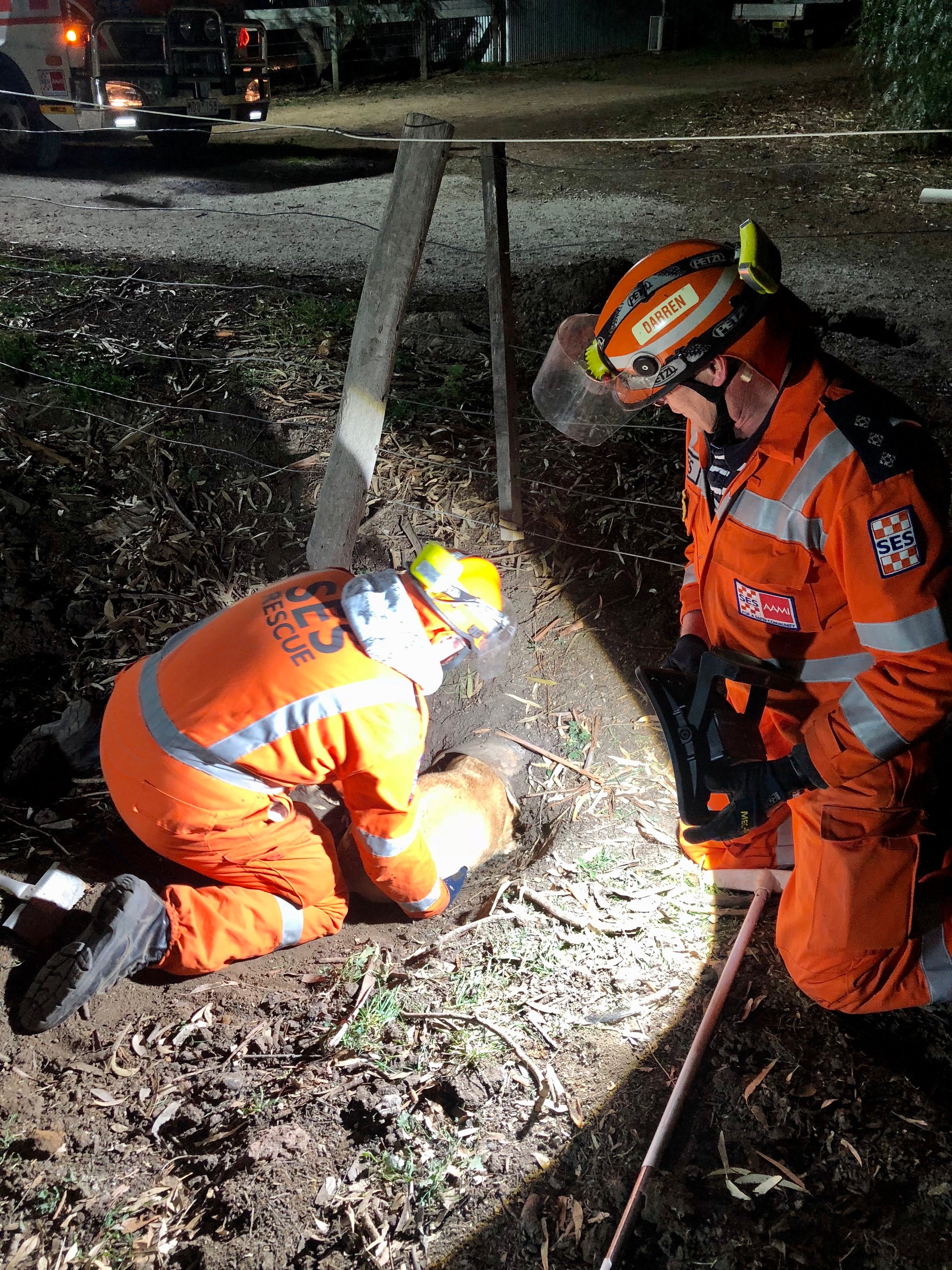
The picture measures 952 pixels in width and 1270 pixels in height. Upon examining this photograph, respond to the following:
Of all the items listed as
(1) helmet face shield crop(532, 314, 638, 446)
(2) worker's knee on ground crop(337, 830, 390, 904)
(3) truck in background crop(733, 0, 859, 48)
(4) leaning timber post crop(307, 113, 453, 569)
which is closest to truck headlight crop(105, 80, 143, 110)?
(4) leaning timber post crop(307, 113, 453, 569)

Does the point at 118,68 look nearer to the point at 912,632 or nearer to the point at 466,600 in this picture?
the point at 466,600

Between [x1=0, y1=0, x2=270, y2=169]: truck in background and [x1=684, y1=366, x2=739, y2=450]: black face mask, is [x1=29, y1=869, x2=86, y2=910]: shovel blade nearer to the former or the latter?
[x1=684, y1=366, x2=739, y2=450]: black face mask

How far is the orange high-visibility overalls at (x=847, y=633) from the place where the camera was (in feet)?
7.53

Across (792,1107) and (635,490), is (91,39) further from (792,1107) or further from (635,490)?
(792,1107)

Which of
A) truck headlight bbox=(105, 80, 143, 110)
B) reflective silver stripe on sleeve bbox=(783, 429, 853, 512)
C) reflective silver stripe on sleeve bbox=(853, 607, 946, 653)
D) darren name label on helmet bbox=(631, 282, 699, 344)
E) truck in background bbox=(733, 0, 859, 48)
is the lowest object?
reflective silver stripe on sleeve bbox=(853, 607, 946, 653)

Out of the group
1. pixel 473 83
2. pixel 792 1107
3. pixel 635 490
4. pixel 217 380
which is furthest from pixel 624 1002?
pixel 473 83

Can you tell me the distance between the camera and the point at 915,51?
9.88 meters

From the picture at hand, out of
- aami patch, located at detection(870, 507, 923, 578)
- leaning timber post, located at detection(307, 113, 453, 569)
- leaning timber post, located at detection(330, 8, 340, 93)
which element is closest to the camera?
aami patch, located at detection(870, 507, 923, 578)

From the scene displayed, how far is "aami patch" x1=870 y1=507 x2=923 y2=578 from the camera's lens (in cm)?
226

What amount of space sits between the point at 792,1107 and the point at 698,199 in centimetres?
887

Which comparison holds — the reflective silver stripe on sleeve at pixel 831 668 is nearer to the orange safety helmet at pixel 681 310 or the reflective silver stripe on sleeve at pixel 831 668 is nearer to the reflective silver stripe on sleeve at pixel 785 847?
the reflective silver stripe on sleeve at pixel 785 847

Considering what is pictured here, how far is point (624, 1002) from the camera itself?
291 centimetres

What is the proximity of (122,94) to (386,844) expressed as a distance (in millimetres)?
9900

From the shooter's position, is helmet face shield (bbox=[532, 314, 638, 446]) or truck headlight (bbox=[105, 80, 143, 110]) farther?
truck headlight (bbox=[105, 80, 143, 110])
